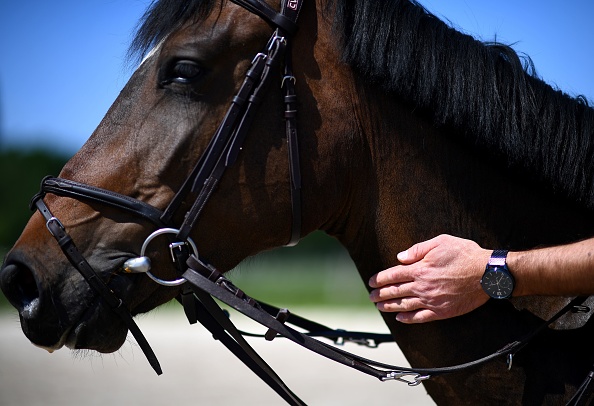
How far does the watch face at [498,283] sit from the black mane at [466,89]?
47 centimetres

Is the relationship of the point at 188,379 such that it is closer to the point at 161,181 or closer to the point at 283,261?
the point at 161,181

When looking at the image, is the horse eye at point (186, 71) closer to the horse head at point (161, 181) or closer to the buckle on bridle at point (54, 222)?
the horse head at point (161, 181)

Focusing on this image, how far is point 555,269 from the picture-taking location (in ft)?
6.83

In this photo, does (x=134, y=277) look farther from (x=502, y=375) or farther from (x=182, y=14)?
(x=502, y=375)

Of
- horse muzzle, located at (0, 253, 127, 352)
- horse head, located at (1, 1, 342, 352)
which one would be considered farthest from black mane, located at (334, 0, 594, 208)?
horse muzzle, located at (0, 253, 127, 352)

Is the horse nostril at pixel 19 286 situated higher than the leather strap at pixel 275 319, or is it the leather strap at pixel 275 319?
the leather strap at pixel 275 319

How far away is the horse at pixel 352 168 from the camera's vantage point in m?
2.25

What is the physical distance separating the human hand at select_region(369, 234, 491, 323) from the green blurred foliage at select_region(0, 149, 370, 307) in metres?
14.9

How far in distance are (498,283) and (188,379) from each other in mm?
7633

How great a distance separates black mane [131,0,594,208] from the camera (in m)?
2.32

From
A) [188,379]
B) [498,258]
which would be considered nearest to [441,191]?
[498,258]

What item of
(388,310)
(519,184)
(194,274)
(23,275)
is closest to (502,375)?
(388,310)

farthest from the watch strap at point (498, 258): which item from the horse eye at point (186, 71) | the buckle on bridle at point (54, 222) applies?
the buckle on bridle at point (54, 222)

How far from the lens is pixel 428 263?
223cm
